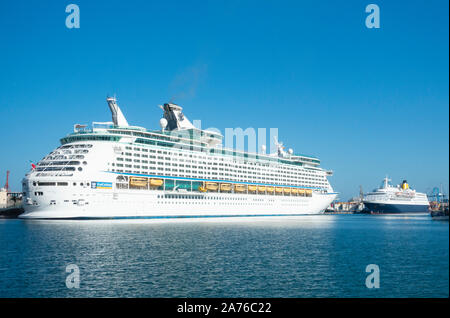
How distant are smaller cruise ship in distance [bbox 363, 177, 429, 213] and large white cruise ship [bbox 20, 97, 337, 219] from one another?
109 feet

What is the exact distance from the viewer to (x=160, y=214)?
66938 mm

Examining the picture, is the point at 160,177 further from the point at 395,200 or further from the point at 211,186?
the point at 395,200

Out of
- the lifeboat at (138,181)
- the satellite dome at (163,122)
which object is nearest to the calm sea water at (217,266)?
the lifeboat at (138,181)

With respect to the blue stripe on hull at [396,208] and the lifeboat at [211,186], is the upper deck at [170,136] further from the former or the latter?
the blue stripe on hull at [396,208]

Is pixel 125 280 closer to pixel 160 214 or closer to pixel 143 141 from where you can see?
pixel 160 214

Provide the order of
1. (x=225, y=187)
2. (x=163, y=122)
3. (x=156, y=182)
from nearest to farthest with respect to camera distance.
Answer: (x=156, y=182), (x=163, y=122), (x=225, y=187)

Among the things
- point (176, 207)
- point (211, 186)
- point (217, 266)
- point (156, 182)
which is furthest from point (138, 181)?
point (217, 266)

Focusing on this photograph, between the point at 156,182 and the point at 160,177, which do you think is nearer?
the point at 156,182

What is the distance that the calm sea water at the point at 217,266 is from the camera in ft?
64.5

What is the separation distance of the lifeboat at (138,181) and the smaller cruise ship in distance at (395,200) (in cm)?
8584

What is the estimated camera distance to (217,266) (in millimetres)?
25422

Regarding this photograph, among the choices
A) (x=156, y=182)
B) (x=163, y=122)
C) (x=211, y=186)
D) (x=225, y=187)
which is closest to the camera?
(x=156, y=182)

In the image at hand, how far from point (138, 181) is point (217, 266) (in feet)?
141

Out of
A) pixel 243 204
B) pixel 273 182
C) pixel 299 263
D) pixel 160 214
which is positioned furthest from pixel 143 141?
pixel 299 263
